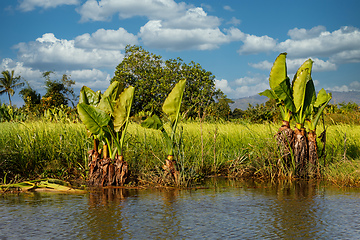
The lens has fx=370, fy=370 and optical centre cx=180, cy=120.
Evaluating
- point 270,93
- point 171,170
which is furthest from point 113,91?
point 270,93

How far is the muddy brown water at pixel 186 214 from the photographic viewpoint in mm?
3414

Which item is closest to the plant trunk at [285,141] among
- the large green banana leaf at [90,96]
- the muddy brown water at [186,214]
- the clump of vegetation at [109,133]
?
the muddy brown water at [186,214]

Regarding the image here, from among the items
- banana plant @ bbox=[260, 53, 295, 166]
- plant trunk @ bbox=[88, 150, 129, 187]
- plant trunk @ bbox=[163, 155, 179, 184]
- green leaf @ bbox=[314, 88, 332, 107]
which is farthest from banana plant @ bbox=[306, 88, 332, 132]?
plant trunk @ bbox=[88, 150, 129, 187]

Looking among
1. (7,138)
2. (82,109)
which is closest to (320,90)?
(82,109)

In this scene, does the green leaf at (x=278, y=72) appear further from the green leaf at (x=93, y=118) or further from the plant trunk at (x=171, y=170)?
the green leaf at (x=93, y=118)

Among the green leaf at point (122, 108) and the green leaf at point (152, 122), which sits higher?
the green leaf at point (122, 108)

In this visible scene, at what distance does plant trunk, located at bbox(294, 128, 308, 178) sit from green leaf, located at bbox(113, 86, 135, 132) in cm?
337

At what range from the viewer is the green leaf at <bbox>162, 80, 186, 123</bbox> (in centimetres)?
628

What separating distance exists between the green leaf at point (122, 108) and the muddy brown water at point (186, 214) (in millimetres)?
1102

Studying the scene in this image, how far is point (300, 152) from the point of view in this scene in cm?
722

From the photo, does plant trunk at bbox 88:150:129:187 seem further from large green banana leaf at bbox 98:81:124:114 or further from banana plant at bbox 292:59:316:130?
banana plant at bbox 292:59:316:130

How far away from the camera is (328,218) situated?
158 inches

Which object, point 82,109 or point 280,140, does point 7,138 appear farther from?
point 280,140

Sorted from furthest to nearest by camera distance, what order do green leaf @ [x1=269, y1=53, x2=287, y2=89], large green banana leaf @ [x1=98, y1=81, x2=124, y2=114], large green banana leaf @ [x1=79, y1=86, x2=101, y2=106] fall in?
green leaf @ [x1=269, y1=53, x2=287, y2=89], large green banana leaf @ [x1=79, y1=86, x2=101, y2=106], large green banana leaf @ [x1=98, y1=81, x2=124, y2=114]
